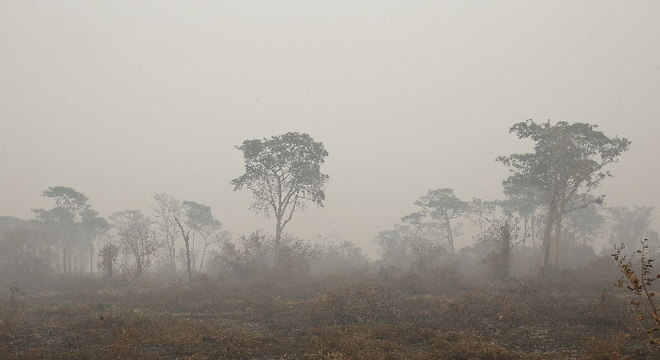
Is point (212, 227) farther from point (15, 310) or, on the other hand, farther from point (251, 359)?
point (251, 359)

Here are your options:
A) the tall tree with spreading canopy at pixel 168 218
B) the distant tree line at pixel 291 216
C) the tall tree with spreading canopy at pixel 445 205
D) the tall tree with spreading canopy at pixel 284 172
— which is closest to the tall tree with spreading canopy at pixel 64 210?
the distant tree line at pixel 291 216

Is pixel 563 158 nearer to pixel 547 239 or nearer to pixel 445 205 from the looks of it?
pixel 547 239

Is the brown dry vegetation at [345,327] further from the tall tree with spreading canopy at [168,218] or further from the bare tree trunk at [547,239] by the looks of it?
the tall tree with spreading canopy at [168,218]

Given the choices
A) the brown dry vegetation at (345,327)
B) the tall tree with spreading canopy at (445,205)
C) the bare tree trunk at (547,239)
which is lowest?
the brown dry vegetation at (345,327)

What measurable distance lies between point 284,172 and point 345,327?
2406cm

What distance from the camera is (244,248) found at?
3622 centimetres

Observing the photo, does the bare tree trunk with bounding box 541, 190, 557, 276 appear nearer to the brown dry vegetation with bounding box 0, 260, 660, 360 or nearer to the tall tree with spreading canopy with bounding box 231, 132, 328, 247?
the brown dry vegetation with bounding box 0, 260, 660, 360

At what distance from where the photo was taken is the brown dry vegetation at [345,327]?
11641mm

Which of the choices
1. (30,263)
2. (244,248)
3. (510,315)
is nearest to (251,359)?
(510,315)

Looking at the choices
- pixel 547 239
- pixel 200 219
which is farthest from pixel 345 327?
pixel 200 219

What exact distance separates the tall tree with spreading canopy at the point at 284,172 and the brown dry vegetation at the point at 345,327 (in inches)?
582

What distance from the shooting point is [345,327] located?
49.6 feet

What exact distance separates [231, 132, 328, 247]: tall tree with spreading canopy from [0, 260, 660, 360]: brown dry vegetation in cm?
1479

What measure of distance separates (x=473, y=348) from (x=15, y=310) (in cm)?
2170
